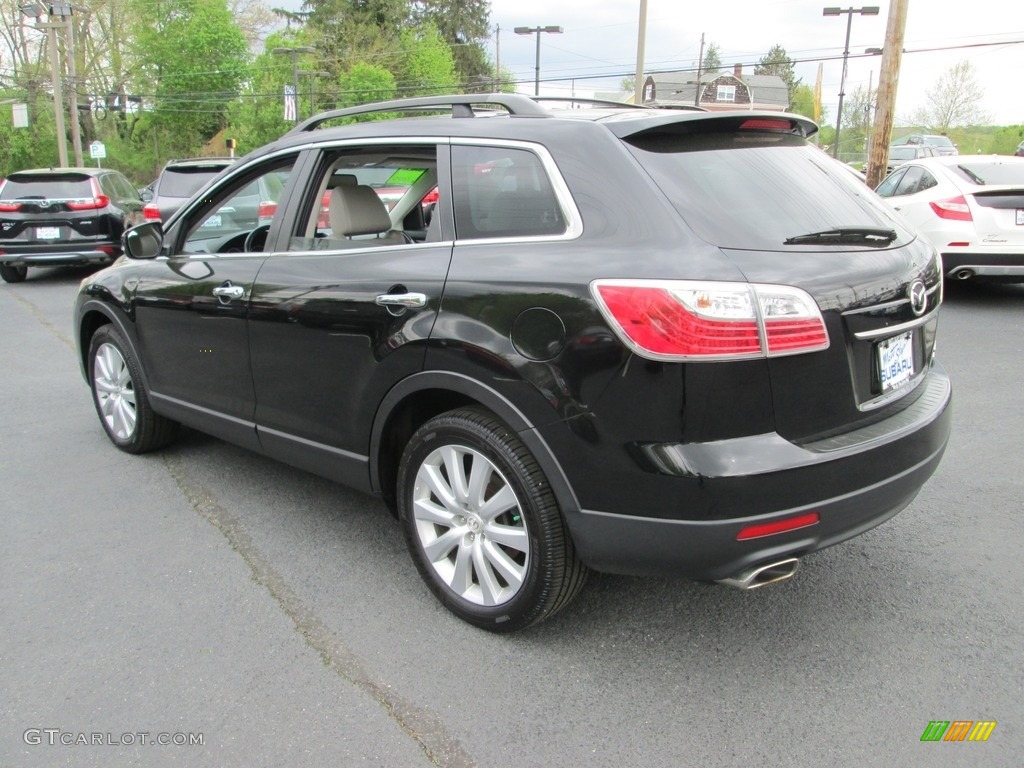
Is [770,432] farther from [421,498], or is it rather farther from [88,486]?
[88,486]

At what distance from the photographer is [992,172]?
9.18 m

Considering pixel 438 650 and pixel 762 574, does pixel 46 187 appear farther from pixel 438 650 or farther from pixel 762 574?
pixel 762 574

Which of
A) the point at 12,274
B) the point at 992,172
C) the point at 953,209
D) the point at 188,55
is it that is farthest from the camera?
the point at 188,55

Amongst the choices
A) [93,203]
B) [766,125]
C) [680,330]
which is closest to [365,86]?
[93,203]

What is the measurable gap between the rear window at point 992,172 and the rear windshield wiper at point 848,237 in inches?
289

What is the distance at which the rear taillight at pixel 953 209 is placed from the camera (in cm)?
885

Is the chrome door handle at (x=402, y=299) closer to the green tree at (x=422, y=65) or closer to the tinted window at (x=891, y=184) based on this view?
the tinted window at (x=891, y=184)

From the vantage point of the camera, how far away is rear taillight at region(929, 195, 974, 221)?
29.0ft

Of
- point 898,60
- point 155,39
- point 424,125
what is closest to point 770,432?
point 424,125

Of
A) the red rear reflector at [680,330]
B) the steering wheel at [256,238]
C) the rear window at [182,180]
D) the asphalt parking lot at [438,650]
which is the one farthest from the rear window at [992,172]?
the rear window at [182,180]

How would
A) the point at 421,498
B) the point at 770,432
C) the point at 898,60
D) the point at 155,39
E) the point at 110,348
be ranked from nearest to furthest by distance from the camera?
the point at 770,432 < the point at 421,498 < the point at 110,348 < the point at 898,60 < the point at 155,39

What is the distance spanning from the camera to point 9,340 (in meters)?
8.37

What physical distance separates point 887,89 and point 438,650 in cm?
→ 1512

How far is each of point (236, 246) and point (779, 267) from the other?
296cm
